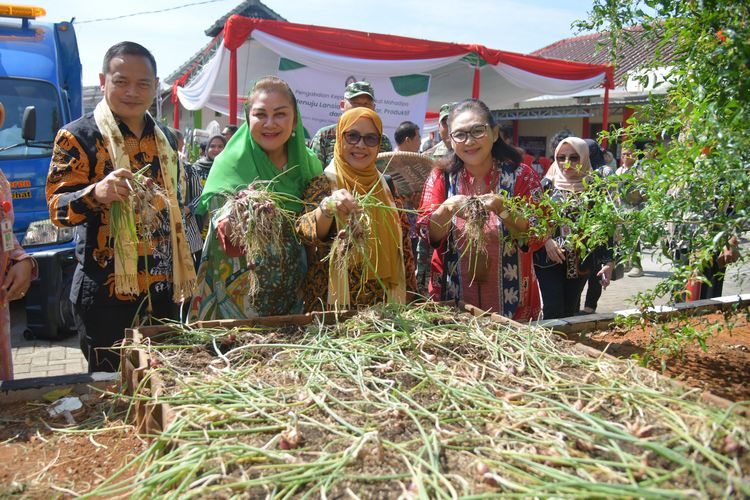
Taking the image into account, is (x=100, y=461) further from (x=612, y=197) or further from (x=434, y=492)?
(x=612, y=197)

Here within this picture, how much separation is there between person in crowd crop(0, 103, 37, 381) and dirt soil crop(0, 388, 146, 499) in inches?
19.2

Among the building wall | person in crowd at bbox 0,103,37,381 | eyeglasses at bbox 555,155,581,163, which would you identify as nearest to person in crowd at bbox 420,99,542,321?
eyeglasses at bbox 555,155,581,163

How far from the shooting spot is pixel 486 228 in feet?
10.1

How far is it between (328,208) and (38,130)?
480cm

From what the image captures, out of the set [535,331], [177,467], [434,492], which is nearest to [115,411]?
[177,467]

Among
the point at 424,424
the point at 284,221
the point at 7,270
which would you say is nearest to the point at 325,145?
the point at 284,221

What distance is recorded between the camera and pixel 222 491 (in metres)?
1.37

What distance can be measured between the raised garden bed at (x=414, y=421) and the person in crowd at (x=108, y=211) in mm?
449

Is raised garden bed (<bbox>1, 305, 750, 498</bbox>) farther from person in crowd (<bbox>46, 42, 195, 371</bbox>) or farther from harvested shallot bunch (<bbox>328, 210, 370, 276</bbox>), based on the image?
person in crowd (<bbox>46, 42, 195, 371</bbox>)

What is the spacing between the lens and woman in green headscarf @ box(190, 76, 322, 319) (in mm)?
2824

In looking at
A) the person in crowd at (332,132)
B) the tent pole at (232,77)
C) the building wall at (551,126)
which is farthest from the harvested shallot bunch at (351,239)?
→ the building wall at (551,126)

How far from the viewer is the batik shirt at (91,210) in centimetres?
254

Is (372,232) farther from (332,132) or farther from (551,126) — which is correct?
(551,126)

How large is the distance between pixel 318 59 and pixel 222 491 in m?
7.02
